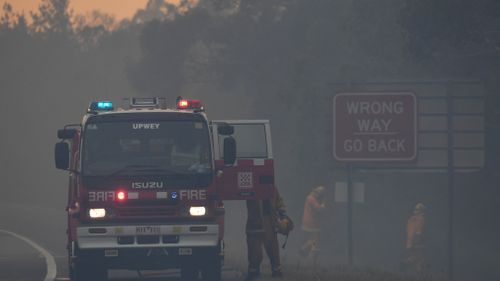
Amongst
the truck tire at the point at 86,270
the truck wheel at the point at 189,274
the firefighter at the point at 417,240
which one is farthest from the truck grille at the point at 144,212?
the firefighter at the point at 417,240

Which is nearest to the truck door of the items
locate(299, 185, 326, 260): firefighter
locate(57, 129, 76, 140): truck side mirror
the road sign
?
locate(57, 129, 76, 140): truck side mirror

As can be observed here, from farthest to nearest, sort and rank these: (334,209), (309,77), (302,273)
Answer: (309,77) → (334,209) → (302,273)

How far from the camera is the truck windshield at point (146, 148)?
16.6 m

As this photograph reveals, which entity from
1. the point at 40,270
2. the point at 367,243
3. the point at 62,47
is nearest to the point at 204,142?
the point at 40,270

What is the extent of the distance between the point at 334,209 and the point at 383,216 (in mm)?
2204

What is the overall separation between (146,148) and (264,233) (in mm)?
2522

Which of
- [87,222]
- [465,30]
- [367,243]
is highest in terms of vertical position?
[465,30]

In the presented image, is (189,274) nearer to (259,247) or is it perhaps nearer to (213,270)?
(259,247)

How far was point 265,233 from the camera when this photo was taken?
18328 mm

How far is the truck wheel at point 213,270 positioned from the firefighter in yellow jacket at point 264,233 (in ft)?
3.43

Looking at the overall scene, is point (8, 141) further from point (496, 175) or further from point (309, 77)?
point (496, 175)

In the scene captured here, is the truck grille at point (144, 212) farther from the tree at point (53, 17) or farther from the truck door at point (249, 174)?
the tree at point (53, 17)

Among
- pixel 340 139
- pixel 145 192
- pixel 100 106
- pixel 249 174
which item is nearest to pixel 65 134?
pixel 100 106

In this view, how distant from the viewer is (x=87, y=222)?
16469 millimetres
